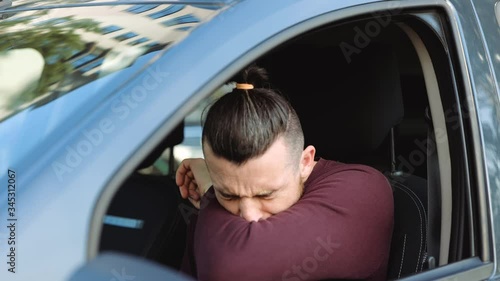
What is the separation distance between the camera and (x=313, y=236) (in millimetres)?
2023

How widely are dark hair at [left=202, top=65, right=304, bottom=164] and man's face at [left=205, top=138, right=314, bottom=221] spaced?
0.02 m

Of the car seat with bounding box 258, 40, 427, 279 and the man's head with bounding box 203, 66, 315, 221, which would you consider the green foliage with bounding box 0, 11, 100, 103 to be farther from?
the car seat with bounding box 258, 40, 427, 279

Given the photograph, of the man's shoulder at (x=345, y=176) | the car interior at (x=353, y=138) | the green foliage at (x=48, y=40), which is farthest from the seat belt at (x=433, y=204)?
the green foliage at (x=48, y=40)

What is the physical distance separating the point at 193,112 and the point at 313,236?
0.37 metres

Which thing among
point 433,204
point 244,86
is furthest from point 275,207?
point 433,204

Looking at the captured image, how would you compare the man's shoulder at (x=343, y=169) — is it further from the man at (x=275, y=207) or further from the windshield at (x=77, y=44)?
the windshield at (x=77, y=44)

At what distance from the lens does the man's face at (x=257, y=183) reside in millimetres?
2068

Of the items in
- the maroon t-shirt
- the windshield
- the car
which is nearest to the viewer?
the car

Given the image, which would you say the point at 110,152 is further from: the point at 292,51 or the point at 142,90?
the point at 292,51

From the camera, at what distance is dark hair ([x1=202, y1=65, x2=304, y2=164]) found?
2.05 m

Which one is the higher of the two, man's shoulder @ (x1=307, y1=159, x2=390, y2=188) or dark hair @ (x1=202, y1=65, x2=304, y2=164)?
dark hair @ (x1=202, y1=65, x2=304, y2=164)

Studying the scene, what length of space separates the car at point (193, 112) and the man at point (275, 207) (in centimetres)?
6

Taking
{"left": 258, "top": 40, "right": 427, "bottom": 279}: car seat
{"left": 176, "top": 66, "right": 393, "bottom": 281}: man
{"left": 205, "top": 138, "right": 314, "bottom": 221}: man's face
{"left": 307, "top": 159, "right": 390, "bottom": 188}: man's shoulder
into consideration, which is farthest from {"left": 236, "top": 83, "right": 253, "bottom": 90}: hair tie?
{"left": 258, "top": 40, "right": 427, "bottom": 279}: car seat

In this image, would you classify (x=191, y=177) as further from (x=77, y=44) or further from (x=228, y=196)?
(x=77, y=44)
